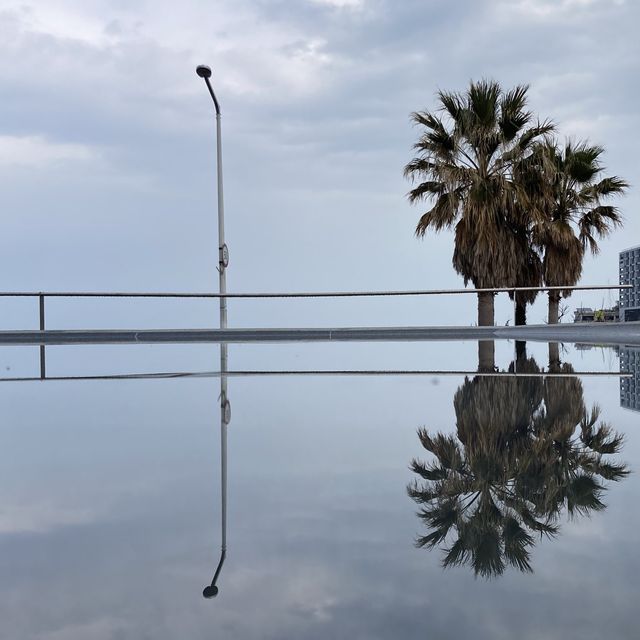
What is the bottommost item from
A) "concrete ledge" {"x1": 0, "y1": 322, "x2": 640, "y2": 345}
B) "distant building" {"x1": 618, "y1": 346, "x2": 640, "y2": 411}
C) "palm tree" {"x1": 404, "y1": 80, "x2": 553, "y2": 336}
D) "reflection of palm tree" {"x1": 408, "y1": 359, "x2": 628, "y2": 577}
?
"reflection of palm tree" {"x1": 408, "y1": 359, "x2": 628, "y2": 577}

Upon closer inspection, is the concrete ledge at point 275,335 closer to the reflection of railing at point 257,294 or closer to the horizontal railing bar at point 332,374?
the reflection of railing at point 257,294

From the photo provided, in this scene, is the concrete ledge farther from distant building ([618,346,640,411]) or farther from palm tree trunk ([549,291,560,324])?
palm tree trunk ([549,291,560,324])

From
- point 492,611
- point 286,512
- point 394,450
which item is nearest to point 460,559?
point 492,611

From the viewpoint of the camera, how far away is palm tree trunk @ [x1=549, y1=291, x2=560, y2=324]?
1889cm

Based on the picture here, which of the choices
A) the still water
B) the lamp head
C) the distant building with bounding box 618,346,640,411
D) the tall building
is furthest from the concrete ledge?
the lamp head

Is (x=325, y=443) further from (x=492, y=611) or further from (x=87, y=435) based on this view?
(x=492, y=611)

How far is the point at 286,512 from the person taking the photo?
179cm

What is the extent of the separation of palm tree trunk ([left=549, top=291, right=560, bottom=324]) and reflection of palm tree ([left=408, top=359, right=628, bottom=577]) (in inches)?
A: 628

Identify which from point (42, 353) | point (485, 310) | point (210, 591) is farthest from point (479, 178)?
point (210, 591)

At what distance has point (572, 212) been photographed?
1952 cm

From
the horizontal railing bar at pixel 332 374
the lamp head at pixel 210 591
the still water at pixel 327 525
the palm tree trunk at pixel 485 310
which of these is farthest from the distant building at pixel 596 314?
the lamp head at pixel 210 591

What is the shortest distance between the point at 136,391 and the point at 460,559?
144 inches

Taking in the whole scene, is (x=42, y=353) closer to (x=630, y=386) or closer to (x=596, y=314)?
(x=630, y=386)

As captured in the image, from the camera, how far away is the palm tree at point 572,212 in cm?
1809
